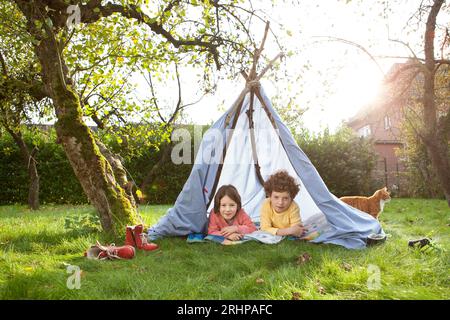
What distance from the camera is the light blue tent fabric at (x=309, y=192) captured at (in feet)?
15.5

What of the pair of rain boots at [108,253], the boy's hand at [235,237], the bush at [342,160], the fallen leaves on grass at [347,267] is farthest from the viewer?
the bush at [342,160]

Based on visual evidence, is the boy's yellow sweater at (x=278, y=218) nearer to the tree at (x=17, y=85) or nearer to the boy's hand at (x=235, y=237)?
the boy's hand at (x=235, y=237)

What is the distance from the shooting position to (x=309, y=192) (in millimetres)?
5027

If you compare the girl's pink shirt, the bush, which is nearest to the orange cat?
the girl's pink shirt

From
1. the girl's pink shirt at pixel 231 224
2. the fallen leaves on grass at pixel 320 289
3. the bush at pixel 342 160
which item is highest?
the bush at pixel 342 160

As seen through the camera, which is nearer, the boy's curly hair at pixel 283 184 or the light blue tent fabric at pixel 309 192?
the light blue tent fabric at pixel 309 192

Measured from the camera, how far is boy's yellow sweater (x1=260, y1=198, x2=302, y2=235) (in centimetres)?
509

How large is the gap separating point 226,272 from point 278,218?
5.64 feet

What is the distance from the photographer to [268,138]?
6285 mm

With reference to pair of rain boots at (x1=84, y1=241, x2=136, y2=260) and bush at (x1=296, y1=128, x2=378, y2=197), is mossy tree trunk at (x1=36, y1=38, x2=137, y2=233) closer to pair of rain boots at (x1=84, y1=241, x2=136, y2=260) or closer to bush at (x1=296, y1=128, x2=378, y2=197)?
pair of rain boots at (x1=84, y1=241, x2=136, y2=260)

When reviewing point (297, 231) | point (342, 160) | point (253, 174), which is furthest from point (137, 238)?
point (342, 160)

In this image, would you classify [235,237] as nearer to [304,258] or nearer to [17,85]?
[304,258]

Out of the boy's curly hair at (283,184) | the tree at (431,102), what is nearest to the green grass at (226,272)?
the boy's curly hair at (283,184)
